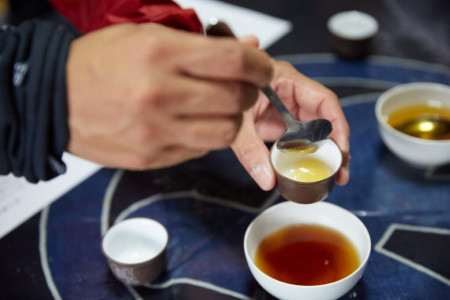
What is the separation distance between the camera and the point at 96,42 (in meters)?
0.63

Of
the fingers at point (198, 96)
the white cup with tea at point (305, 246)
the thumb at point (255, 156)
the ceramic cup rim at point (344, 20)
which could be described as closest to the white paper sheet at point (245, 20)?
the ceramic cup rim at point (344, 20)

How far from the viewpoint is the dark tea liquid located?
2.68ft

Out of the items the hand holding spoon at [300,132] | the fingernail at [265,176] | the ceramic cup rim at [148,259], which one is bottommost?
the ceramic cup rim at [148,259]

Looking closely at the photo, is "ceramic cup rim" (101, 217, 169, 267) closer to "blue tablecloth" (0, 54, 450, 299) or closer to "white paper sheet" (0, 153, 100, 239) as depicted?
"blue tablecloth" (0, 54, 450, 299)

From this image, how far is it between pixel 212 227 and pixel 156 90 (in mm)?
443

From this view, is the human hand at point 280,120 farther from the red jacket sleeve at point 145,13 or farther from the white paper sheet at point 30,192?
the white paper sheet at point 30,192

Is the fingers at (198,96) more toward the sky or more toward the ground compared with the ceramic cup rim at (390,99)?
more toward the sky

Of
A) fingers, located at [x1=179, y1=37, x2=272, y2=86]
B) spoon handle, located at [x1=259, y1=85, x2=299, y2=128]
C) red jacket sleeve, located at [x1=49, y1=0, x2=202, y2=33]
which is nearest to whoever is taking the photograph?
fingers, located at [x1=179, y1=37, x2=272, y2=86]

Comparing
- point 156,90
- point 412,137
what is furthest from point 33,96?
point 412,137

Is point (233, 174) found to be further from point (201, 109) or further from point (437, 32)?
point (437, 32)

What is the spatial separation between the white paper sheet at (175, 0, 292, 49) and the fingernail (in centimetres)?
67

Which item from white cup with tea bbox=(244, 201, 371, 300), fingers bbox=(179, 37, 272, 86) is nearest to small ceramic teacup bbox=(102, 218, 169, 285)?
white cup with tea bbox=(244, 201, 371, 300)

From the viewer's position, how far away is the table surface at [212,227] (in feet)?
2.79

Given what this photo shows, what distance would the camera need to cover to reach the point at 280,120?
3.54ft
